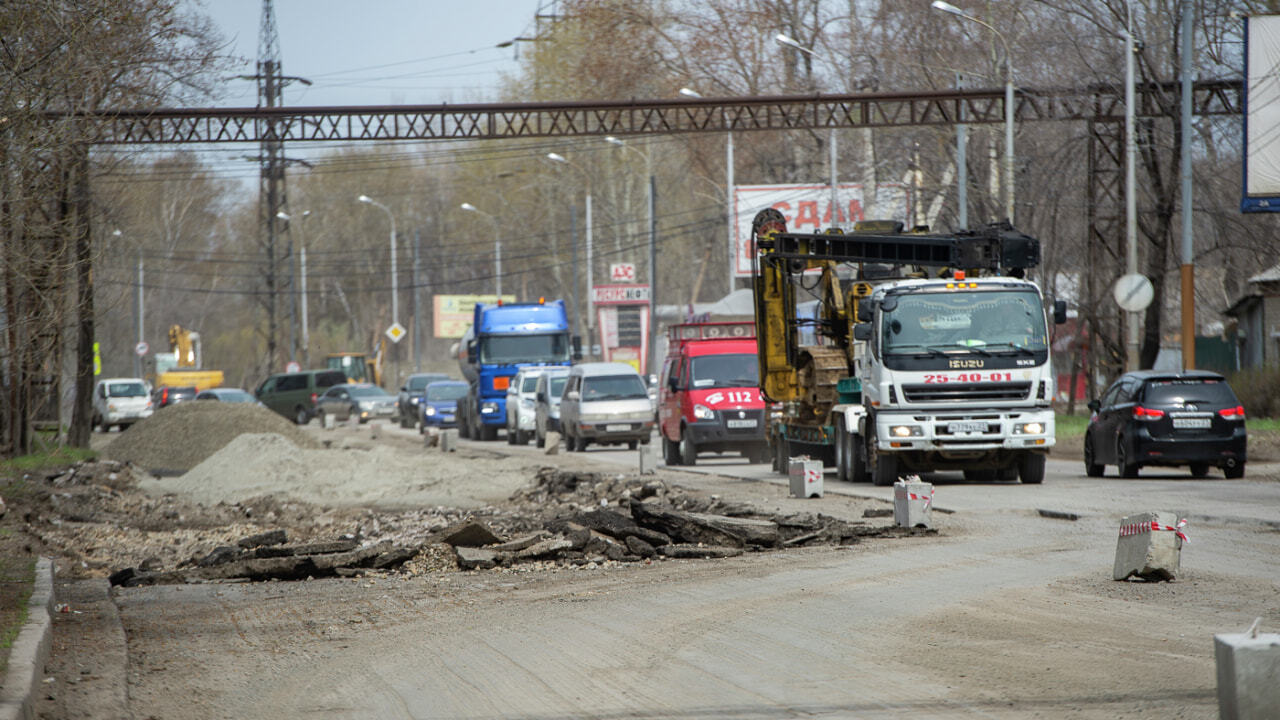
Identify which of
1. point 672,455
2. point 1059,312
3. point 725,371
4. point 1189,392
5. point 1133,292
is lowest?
point 672,455

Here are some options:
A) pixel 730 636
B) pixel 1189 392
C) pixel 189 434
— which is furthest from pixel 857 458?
pixel 189 434

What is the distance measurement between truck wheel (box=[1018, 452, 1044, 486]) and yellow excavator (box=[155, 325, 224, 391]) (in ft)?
201

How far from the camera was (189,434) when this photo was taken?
1447 inches

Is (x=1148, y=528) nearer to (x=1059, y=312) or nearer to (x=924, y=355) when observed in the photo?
(x=924, y=355)

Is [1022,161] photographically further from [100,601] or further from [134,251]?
[134,251]

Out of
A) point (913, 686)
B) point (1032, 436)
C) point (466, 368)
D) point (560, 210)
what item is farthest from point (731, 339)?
point (560, 210)

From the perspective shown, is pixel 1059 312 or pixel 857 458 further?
pixel 857 458

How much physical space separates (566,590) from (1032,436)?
1070 centimetres

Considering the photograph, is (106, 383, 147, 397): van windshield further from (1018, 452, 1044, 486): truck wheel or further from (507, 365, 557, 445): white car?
(1018, 452, 1044, 486): truck wheel

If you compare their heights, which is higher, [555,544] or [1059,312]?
[1059,312]

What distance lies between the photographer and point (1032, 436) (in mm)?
20375

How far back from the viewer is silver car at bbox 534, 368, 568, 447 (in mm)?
39531

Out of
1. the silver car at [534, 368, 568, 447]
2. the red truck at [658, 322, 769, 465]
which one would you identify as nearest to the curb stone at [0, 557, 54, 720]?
the red truck at [658, 322, 769, 465]

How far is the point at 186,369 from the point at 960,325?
225 feet
